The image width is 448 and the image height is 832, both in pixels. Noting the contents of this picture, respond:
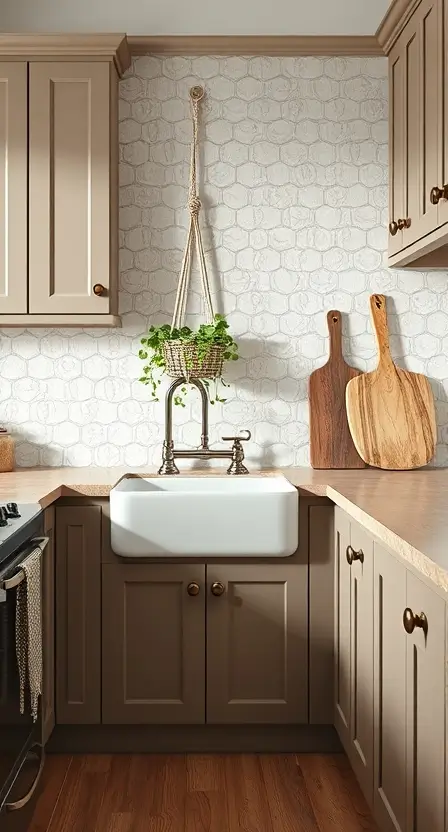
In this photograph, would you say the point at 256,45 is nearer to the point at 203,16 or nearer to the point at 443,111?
the point at 203,16

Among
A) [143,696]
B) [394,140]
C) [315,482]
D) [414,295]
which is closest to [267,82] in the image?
[394,140]

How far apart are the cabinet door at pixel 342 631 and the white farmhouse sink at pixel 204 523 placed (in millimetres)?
146

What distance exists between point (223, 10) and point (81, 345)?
4.58 ft

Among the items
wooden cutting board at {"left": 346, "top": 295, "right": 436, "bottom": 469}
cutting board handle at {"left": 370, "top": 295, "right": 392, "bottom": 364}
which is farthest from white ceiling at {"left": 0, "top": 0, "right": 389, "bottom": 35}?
wooden cutting board at {"left": 346, "top": 295, "right": 436, "bottom": 469}

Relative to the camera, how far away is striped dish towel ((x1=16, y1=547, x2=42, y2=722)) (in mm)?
1968

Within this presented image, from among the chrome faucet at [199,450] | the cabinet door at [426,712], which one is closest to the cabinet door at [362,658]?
the cabinet door at [426,712]

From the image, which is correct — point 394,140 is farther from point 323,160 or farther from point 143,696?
point 143,696

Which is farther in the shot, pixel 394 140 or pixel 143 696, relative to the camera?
pixel 394 140

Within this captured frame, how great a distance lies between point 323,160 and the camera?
3.30m

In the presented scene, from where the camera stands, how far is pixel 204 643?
272cm

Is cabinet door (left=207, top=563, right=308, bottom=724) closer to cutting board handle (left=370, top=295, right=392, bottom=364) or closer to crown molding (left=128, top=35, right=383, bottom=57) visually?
cutting board handle (left=370, top=295, right=392, bottom=364)

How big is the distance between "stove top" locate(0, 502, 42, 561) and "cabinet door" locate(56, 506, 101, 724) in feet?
1.36

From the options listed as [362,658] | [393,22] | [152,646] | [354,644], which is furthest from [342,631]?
[393,22]

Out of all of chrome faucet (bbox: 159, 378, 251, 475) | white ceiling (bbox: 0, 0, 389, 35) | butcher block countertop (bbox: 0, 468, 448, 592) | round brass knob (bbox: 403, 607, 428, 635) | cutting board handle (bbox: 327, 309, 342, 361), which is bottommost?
round brass knob (bbox: 403, 607, 428, 635)
